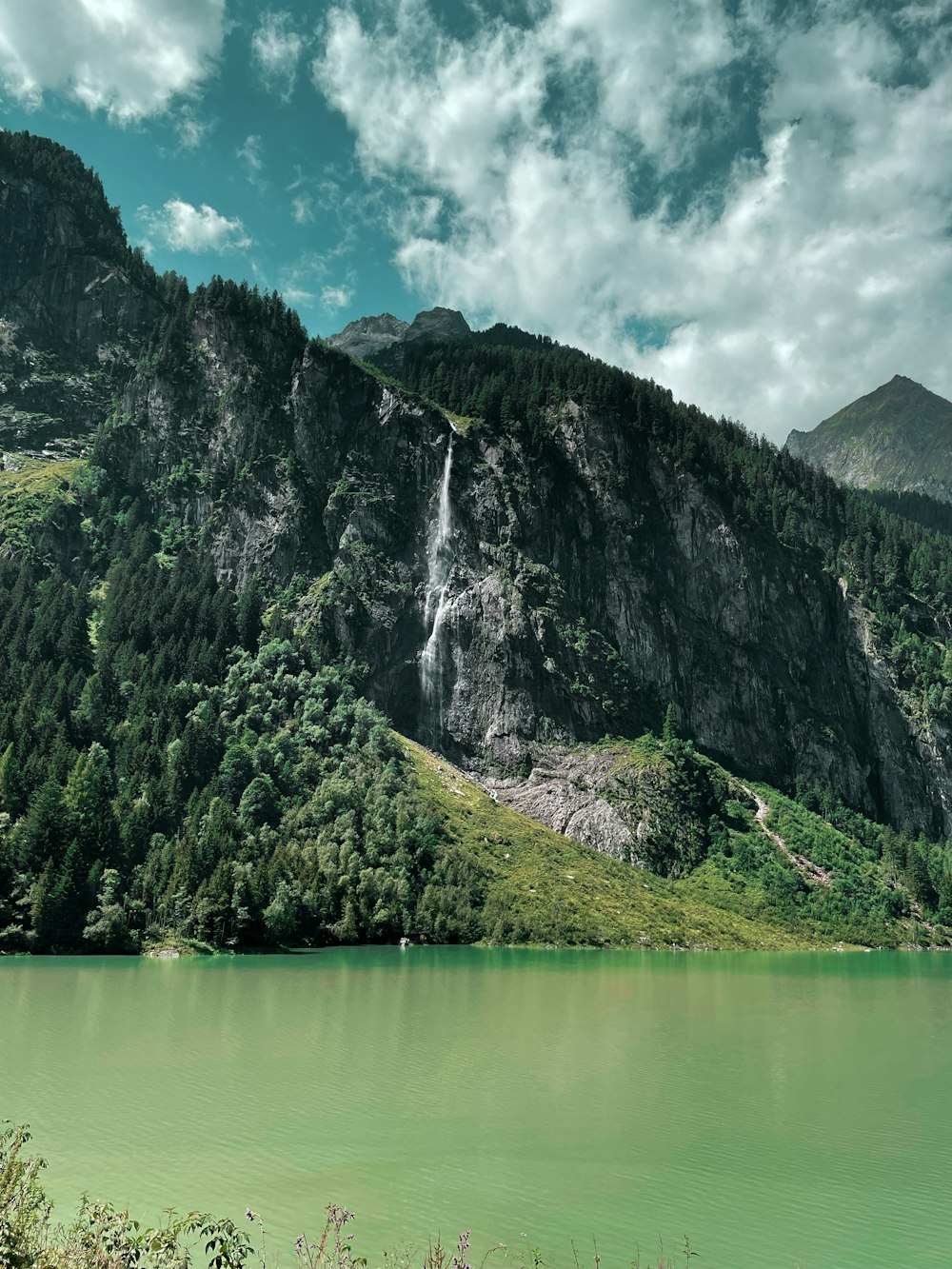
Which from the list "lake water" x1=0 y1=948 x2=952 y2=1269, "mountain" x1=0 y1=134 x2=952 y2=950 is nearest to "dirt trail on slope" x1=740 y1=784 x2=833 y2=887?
"mountain" x1=0 y1=134 x2=952 y2=950

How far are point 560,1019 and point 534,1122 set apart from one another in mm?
25905

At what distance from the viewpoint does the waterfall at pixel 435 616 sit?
586ft

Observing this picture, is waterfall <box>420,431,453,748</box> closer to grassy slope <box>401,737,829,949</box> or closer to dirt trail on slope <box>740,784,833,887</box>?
grassy slope <box>401,737,829,949</box>

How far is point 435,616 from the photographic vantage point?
613ft

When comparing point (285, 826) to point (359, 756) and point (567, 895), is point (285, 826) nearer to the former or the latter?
point (359, 756)

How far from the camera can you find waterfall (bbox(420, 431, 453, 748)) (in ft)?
586

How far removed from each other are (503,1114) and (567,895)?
325 ft

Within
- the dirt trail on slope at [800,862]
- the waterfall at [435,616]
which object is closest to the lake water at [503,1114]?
the dirt trail on slope at [800,862]

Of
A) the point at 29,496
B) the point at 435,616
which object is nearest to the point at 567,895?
the point at 435,616

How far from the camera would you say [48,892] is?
85.9m

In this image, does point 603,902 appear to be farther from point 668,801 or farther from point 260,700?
point 260,700

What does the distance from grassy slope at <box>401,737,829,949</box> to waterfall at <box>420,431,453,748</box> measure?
916 inches

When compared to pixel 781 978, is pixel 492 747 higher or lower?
higher

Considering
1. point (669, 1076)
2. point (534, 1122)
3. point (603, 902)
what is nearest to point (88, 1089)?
point (534, 1122)
